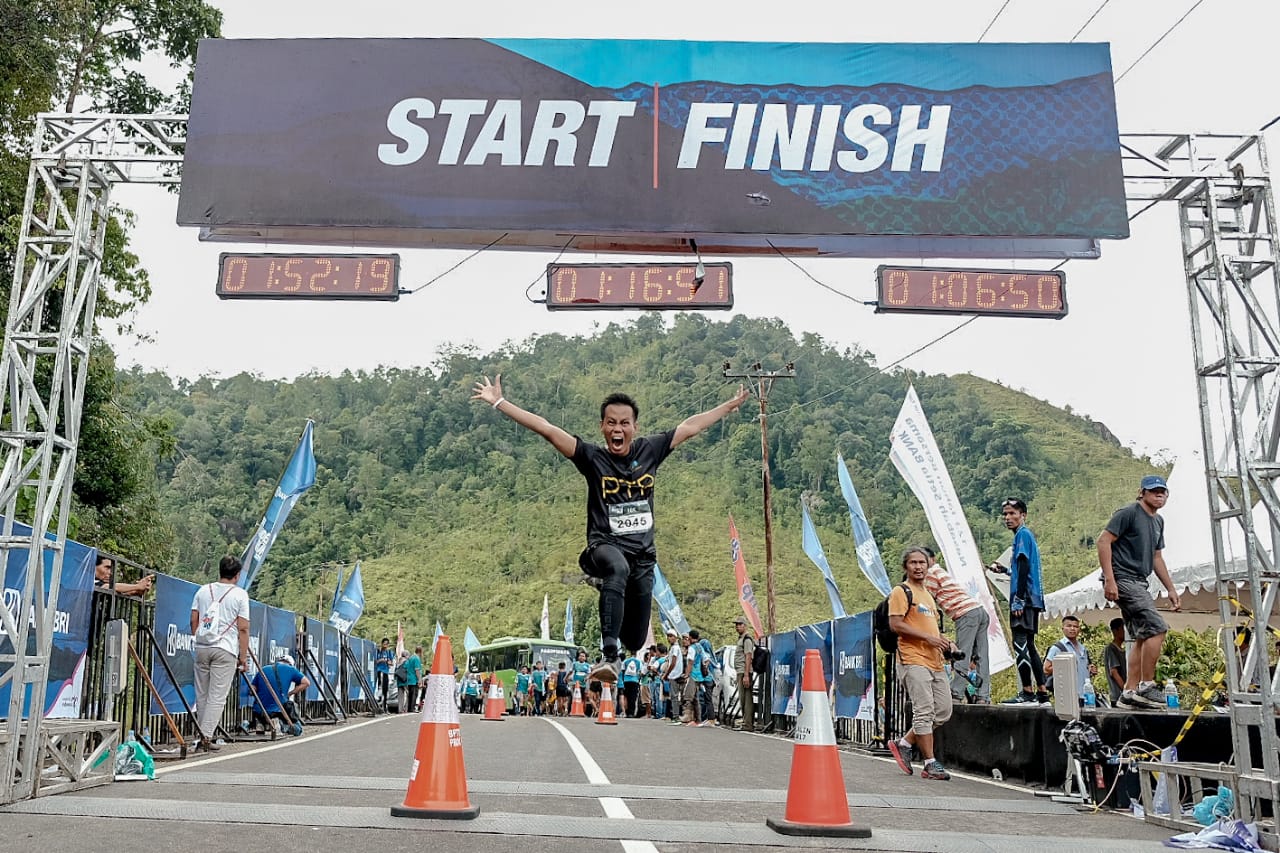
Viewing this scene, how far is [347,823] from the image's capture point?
632 cm

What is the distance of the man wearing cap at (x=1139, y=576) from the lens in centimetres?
912

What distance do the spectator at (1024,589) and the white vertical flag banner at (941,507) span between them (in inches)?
157

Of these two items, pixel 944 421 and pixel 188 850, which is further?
pixel 944 421

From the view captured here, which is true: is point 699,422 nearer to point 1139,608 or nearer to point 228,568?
point 1139,608

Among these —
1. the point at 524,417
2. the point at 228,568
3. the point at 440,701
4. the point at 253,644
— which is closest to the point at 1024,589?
Result: the point at 524,417

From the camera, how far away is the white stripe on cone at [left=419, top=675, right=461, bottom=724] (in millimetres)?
6832

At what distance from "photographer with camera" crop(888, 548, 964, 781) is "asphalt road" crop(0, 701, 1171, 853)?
0.50 metres

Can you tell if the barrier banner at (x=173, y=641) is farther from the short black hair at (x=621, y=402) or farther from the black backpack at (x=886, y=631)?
the black backpack at (x=886, y=631)

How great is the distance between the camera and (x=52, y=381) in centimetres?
875

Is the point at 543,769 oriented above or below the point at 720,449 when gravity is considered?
below

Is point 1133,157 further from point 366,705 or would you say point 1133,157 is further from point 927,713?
point 366,705

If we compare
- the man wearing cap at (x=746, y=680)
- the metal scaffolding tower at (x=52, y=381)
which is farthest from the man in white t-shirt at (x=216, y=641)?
the man wearing cap at (x=746, y=680)

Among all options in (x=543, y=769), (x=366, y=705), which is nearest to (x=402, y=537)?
(x=366, y=705)

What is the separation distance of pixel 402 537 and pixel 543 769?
94.2 metres
